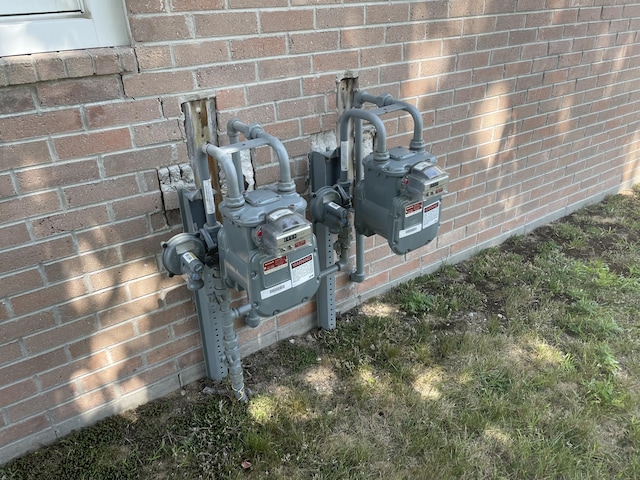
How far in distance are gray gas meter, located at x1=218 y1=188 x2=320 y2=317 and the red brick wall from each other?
46 centimetres

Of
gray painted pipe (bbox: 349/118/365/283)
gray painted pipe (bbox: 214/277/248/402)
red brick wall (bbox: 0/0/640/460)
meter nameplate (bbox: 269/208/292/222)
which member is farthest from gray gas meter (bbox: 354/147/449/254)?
gray painted pipe (bbox: 214/277/248/402)

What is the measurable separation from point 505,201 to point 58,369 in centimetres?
301

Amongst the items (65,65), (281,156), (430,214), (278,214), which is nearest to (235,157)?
(281,156)

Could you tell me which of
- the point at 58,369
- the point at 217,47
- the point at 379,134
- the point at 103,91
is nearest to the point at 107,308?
the point at 58,369

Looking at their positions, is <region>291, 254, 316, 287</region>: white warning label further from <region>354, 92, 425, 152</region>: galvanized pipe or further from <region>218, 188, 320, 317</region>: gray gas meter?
<region>354, 92, 425, 152</region>: galvanized pipe

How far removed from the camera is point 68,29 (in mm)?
1767

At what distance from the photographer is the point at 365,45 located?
2.49m

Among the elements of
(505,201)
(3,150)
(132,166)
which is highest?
(3,150)

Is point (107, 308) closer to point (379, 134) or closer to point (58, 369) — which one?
point (58, 369)

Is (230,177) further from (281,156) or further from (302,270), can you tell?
(302,270)

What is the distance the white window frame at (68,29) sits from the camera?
1682 mm

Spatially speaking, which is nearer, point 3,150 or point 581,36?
point 3,150

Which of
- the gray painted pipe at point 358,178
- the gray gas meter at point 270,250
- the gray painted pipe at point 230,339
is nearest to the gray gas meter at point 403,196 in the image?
the gray painted pipe at point 358,178

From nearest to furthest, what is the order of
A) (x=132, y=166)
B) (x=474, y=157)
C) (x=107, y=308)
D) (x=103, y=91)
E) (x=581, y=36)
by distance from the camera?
(x=103, y=91), (x=132, y=166), (x=107, y=308), (x=474, y=157), (x=581, y=36)
